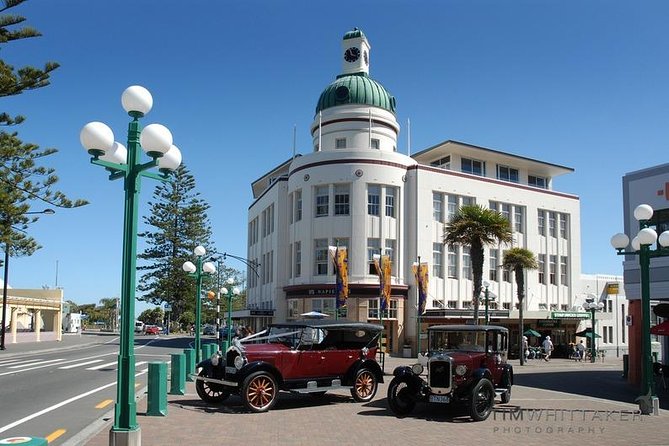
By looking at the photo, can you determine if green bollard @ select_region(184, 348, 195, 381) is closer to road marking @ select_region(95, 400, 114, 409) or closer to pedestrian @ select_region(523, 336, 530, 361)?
road marking @ select_region(95, 400, 114, 409)

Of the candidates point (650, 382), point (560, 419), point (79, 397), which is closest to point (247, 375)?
point (79, 397)

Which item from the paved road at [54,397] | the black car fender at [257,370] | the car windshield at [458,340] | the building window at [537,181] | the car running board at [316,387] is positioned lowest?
the paved road at [54,397]

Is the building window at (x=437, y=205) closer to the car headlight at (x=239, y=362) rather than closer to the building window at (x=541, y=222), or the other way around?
the building window at (x=541, y=222)

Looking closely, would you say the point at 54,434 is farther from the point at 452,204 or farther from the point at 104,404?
the point at 452,204

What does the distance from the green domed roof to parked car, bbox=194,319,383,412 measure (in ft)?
103

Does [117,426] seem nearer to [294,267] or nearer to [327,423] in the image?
[327,423]

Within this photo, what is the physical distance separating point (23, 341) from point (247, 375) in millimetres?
45002

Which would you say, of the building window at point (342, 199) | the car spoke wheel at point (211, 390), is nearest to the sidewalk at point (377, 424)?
the car spoke wheel at point (211, 390)

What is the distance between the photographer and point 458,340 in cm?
1510

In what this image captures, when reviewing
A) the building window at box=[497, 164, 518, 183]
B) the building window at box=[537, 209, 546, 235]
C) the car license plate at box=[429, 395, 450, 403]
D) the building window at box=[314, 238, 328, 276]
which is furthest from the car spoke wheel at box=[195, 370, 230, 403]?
the building window at box=[537, 209, 546, 235]

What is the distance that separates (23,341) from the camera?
2050 inches

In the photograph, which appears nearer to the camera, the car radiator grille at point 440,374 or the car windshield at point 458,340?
the car radiator grille at point 440,374

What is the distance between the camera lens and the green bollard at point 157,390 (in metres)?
12.4

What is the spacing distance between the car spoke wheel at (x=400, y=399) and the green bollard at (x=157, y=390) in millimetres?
4449
